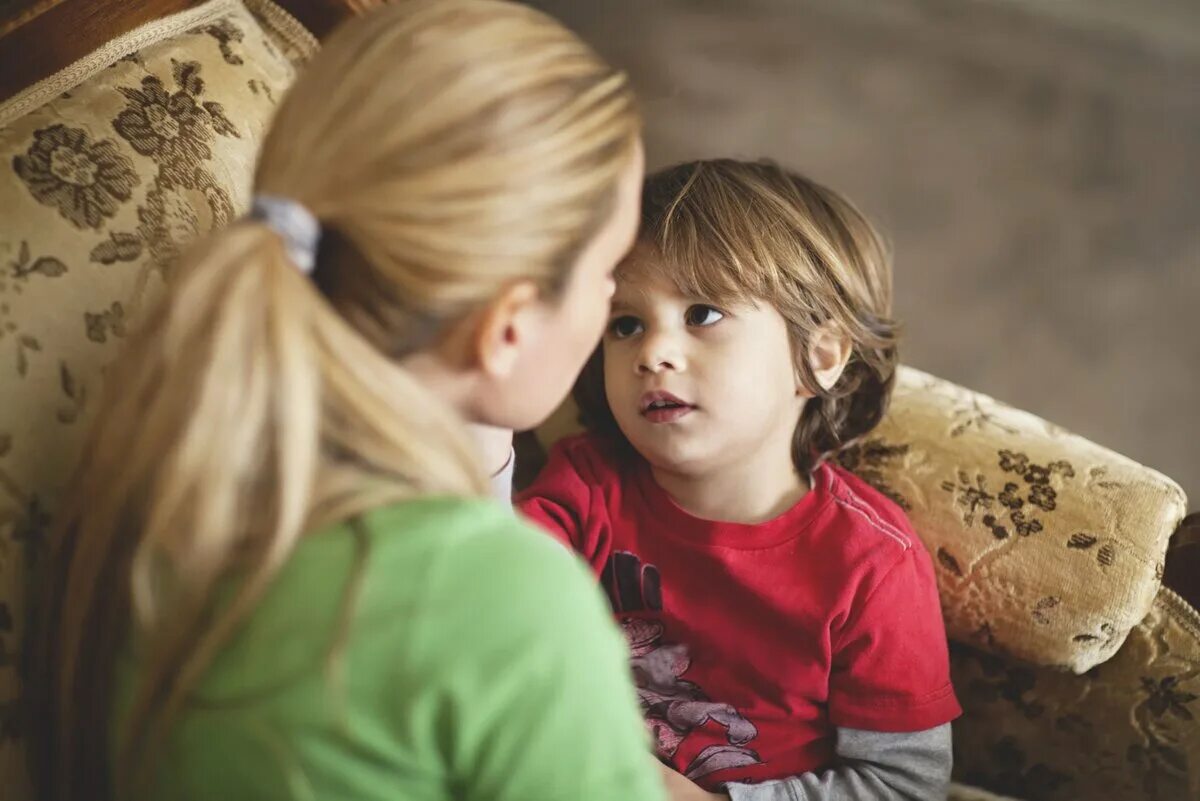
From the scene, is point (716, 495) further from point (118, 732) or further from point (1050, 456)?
point (118, 732)

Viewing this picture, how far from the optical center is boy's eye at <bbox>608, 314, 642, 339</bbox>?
1.07 metres

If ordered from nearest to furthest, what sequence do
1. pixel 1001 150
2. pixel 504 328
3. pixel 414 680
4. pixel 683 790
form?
A: pixel 414 680
pixel 504 328
pixel 683 790
pixel 1001 150

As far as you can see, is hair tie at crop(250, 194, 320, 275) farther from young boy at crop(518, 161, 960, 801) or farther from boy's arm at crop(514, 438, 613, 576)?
boy's arm at crop(514, 438, 613, 576)

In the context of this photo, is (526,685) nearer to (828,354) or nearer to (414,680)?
(414,680)

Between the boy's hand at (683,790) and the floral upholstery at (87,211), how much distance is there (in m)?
0.55

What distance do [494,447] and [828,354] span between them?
373 mm

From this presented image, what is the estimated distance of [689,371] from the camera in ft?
3.32

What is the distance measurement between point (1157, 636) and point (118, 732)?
1.00 m

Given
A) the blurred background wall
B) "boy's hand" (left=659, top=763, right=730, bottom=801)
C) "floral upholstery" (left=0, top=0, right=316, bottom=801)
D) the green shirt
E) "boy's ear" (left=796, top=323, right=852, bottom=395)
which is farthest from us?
the blurred background wall

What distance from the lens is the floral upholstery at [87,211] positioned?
2.52ft

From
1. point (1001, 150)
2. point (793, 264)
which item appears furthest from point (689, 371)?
point (1001, 150)

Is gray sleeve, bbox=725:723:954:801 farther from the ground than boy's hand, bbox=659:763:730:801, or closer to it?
closer to it

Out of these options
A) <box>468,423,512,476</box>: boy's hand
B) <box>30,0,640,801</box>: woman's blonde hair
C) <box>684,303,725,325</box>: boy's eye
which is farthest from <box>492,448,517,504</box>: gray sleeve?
<box>30,0,640,801</box>: woman's blonde hair

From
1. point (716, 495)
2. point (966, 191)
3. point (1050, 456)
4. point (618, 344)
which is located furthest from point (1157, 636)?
point (966, 191)
